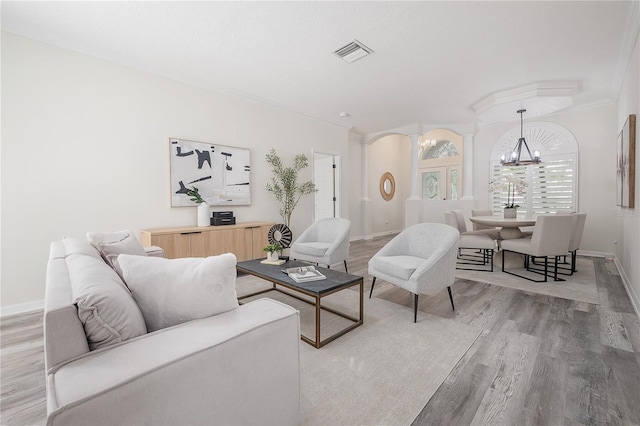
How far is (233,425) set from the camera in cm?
104

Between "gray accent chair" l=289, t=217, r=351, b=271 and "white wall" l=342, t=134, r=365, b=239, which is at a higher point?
"white wall" l=342, t=134, r=365, b=239

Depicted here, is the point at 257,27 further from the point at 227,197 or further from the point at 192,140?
the point at 227,197

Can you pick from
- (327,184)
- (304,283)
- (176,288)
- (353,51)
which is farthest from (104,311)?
(327,184)

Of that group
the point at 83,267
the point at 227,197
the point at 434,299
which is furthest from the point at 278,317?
the point at 227,197

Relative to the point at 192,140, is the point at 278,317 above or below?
below

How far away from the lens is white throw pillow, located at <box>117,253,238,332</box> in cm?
120

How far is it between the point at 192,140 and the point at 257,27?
1881 millimetres

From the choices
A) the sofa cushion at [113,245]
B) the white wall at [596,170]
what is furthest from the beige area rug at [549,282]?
the sofa cushion at [113,245]

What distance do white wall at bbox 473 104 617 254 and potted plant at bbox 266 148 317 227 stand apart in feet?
17.1

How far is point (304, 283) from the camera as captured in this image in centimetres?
234

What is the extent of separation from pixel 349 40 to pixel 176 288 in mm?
3029

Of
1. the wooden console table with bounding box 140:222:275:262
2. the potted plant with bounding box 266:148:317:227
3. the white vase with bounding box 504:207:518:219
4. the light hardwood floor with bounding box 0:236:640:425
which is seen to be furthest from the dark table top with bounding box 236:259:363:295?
the white vase with bounding box 504:207:518:219

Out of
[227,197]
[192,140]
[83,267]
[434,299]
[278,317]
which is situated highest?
[192,140]

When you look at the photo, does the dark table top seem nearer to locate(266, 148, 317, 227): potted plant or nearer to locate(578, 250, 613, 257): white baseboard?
locate(266, 148, 317, 227): potted plant
